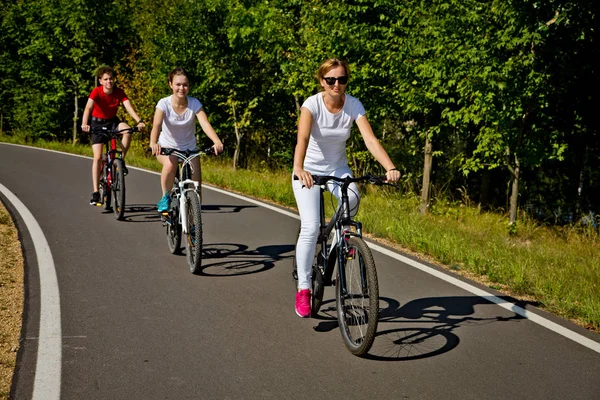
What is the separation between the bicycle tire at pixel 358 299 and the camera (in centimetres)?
463

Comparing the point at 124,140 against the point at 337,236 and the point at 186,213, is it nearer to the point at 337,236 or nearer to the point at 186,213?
the point at 186,213

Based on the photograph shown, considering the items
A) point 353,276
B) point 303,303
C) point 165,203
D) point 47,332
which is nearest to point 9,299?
point 47,332

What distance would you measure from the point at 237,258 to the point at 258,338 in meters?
2.71

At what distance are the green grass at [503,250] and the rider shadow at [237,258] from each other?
5.56ft

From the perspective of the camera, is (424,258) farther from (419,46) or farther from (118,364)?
(419,46)

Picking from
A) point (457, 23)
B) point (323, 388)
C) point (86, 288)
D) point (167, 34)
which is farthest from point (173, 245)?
point (167, 34)

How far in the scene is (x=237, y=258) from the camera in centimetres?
791

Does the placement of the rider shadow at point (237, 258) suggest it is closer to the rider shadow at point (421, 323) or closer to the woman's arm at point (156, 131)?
the woman's arm at point (156, 131)

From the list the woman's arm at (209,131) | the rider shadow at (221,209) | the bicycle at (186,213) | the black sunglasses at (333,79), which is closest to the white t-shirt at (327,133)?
the black sunglasses at (333,79)

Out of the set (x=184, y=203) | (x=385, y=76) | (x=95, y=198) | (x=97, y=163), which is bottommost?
(x=95, y=198)

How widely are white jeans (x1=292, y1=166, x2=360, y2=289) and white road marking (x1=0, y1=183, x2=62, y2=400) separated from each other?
1867mm

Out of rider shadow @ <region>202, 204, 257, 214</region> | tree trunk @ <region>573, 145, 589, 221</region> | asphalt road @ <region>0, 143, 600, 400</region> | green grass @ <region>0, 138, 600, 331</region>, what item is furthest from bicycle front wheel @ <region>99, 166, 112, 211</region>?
tree trunk @ <region>573, 145, 589, 221</region>

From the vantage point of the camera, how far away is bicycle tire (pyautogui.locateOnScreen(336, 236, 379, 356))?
463 cm

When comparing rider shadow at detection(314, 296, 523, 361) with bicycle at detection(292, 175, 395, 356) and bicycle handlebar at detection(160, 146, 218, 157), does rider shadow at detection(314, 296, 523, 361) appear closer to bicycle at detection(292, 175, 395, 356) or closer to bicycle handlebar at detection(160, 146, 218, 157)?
bicycle at detection(292, 175, 395, 356)
